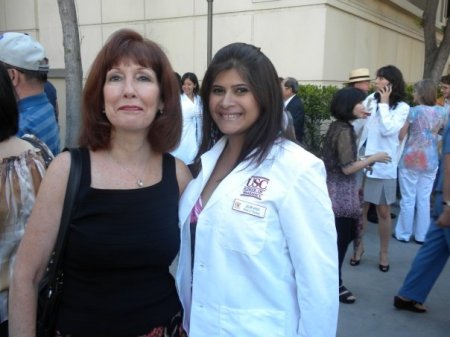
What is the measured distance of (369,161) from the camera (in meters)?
4.32

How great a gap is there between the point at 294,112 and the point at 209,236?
5.60m

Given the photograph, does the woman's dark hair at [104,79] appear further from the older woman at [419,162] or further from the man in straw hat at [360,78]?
the man in straw hat at [360,78]

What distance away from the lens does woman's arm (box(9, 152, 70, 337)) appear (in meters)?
1.68

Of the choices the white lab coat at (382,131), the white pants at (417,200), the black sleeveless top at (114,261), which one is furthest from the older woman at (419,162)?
the black sleeveless top at (114,261)

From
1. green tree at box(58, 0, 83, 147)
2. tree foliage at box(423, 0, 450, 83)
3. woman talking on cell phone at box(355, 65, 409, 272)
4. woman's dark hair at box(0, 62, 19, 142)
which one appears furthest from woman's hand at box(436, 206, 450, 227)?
tree foliage at box(423, 0, 450, 83)

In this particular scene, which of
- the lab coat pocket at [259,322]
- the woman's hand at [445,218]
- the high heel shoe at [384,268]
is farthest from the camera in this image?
the high heel shoe at [384,268]

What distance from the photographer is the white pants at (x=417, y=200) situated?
6.15m

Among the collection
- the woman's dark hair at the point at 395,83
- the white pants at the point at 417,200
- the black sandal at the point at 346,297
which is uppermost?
the woman's dark hair at the point at 395,83

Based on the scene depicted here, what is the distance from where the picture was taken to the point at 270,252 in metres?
1.78

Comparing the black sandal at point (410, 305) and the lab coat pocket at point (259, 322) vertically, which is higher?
the lab coat pocket at point (259, 322)

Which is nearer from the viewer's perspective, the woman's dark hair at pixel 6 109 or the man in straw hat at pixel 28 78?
the woman's dark hair at pixel 6 109

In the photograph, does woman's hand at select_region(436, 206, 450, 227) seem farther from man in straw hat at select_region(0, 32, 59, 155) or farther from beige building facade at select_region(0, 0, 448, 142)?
beige building facade at select_region(0, 0, 448, 142)

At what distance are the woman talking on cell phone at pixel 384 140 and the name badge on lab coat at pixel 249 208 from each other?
381 centimetres

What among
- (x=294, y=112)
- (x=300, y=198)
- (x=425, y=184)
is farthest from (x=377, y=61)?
(x=300, y=198)
